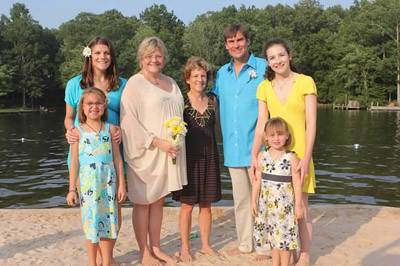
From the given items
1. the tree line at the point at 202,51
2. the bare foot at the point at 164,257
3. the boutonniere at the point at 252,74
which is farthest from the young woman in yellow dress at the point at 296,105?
the tree line at the point at 202,51

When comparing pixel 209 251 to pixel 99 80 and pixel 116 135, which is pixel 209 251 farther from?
pixel 99 80

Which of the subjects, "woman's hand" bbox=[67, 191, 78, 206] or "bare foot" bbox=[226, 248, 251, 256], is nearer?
"woman's hand" bbox=[67, 191, 78, 206]

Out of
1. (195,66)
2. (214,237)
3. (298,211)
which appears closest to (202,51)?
(214,237)

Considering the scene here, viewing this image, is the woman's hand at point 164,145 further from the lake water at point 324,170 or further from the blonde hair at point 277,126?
the lake water at point 324,170

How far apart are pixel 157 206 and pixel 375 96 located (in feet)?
182

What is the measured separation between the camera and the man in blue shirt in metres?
5.06

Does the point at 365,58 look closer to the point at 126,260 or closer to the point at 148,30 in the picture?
the point at 148,30

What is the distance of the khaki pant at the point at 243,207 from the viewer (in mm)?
5246

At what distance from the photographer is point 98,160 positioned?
4.46 metres

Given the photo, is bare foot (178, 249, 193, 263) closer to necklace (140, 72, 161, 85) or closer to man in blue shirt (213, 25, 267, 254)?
man in blue shirt (213, 25, 267, 254)

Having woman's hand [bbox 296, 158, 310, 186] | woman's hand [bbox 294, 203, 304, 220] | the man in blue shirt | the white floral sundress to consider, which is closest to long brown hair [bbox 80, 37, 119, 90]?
the man in blue shirt

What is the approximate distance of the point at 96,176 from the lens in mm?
4434

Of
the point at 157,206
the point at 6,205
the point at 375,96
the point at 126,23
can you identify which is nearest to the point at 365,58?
the point at 375,96

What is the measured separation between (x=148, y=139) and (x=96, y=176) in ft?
2.02
